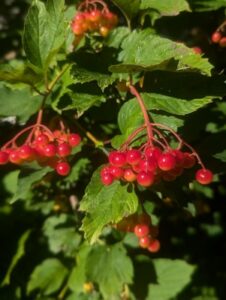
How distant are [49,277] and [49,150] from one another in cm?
102

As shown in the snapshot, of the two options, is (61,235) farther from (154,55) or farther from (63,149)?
(154,55)

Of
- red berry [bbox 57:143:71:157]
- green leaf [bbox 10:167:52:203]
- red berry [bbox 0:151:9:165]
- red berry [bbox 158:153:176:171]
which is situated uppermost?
red berry [bbox 158:153:176:171]

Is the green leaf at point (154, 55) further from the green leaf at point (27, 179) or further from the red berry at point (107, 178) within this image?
the green leaf at point (27, 179)

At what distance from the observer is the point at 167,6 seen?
4.49 ft

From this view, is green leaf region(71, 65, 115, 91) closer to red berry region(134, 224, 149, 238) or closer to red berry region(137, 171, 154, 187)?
red berry region(137, 171, 154, 187)

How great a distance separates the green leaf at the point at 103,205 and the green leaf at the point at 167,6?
52 cm

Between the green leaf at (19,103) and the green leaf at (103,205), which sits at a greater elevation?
the green leaf at (103,205)

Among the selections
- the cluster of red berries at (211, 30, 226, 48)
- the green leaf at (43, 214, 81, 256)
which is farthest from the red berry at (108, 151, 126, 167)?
the green leaf at (43, 214, 81, 256)

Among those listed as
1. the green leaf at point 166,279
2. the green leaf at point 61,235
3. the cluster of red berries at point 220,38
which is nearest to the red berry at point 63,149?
the cluster of red berries at point 220,38

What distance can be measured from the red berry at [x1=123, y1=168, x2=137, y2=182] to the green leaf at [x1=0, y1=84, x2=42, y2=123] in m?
0.48

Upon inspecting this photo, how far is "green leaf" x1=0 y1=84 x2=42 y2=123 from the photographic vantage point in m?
1.44

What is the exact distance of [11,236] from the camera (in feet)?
7.31

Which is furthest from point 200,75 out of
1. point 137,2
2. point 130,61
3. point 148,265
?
point 148,265

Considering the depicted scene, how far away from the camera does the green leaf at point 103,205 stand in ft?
3.58
